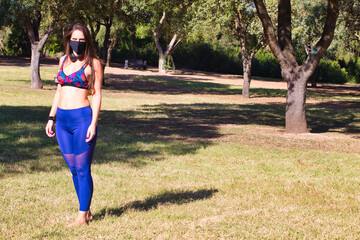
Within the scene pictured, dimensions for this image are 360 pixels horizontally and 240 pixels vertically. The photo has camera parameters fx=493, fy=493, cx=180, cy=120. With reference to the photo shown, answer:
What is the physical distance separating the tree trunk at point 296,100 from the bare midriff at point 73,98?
9.41 meters

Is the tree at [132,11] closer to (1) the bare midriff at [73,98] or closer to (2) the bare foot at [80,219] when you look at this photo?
(1) the bare midriff at [73,98]

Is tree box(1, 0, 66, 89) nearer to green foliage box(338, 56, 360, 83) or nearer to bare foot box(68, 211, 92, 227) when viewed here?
bare foot box(68, 211, 92, 227)

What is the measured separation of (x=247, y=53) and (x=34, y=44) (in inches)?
433

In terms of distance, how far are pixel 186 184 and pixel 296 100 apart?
7.04 meters

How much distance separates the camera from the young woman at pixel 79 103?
15.5 feet

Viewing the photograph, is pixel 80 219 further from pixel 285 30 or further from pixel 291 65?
pixel 285 30

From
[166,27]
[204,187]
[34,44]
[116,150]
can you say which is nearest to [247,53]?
[34,44]

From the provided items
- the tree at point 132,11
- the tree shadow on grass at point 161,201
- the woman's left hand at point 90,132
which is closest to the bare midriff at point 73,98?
the woman's left hand at point 90,132

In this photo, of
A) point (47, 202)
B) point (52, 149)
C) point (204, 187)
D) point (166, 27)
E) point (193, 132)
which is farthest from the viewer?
point (166, 27)

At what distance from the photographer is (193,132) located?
42.3ft

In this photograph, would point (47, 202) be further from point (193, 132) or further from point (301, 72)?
point (301, 72)

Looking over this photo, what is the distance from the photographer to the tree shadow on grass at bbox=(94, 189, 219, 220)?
18.7 ft

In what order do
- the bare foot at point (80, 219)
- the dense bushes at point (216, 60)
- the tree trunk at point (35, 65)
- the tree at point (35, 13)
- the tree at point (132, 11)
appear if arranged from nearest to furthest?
the bare foot at point (80, 219), the tree at point (35, 13), the tree trunk at point (35, 65), the tree at point (132, 11), the dense bushes at point (216, 60)

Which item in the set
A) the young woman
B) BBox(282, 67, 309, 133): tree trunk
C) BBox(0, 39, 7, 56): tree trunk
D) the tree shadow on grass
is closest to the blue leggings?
the young woman
